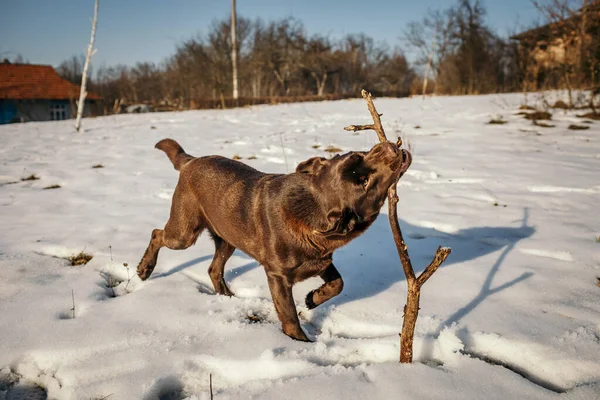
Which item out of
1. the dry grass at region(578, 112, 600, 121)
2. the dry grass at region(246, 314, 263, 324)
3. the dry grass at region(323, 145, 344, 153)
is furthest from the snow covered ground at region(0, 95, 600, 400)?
the dry grass at region(578, 112, 600, 121)

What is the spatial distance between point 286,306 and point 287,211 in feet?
2.03

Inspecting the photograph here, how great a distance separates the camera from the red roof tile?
107 ft

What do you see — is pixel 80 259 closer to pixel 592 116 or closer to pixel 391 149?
pixel 391 149

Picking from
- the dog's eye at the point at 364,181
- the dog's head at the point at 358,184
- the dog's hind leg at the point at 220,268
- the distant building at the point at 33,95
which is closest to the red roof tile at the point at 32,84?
the distant building at the point at 33,95

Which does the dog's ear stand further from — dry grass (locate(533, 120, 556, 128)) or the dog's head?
dry grass (locate(533, 120, 556, 128))

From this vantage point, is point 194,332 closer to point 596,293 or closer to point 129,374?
point 129,374

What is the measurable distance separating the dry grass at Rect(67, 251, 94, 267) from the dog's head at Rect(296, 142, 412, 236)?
2568mm

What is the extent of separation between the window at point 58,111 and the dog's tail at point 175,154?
37.3 m

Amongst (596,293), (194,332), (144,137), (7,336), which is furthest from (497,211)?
(144,137)

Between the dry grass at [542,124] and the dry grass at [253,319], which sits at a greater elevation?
the dry grass at [542,124]

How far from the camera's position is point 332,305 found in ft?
9.70

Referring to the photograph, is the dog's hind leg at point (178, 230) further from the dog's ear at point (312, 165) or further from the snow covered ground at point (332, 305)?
the dog's ear at point (312, 165)

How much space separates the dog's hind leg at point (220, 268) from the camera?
3213 millimetres

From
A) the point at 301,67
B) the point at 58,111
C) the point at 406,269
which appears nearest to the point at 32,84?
the point at 58,111
